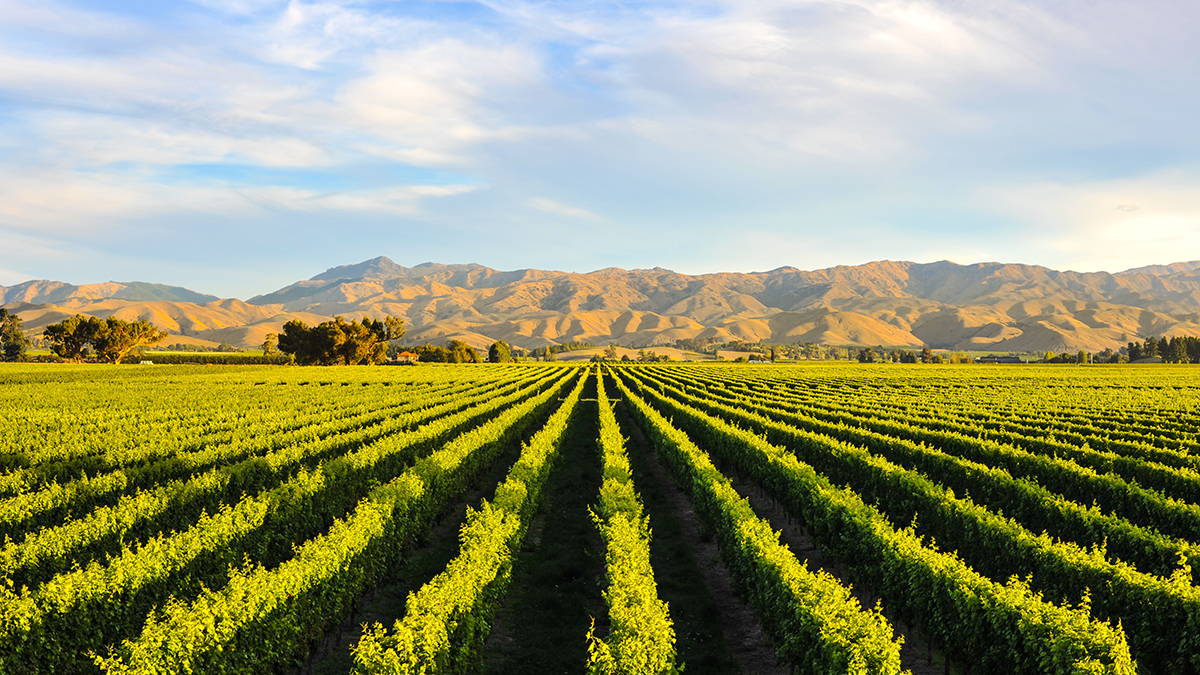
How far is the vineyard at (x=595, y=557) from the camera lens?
846cm

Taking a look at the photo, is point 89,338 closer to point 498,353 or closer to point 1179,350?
point 498,353

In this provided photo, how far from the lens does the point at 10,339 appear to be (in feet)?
419

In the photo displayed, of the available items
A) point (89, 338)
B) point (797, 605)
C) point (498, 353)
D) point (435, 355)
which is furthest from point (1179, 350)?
point (89, 338)

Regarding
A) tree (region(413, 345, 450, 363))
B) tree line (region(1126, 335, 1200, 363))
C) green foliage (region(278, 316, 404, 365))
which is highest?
green foliage (region(278, 316, 404, 365))

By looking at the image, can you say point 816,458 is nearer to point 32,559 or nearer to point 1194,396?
point 32,559

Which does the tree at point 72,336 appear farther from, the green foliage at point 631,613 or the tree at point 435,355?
the green foliage at point 631,613

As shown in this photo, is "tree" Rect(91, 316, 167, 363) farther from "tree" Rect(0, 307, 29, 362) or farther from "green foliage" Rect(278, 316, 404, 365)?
"green foliage" Rect(278, 316, 404, 365)

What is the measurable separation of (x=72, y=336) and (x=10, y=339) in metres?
29.3

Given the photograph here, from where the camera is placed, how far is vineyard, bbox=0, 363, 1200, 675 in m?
8.46

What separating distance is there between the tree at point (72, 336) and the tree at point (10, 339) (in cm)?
2349

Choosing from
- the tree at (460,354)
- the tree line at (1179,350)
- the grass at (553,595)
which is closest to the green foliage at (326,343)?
the tree at (460,354)

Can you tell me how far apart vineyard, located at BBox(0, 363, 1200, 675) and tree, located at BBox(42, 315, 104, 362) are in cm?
11156

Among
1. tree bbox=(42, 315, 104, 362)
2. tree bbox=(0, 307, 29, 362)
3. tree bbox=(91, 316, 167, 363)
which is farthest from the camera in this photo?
tree bbox=(0, 307, 29, 362)

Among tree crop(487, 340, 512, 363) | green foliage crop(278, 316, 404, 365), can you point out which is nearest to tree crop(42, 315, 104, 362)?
green foliage crop(278, 316, 404, 365)
